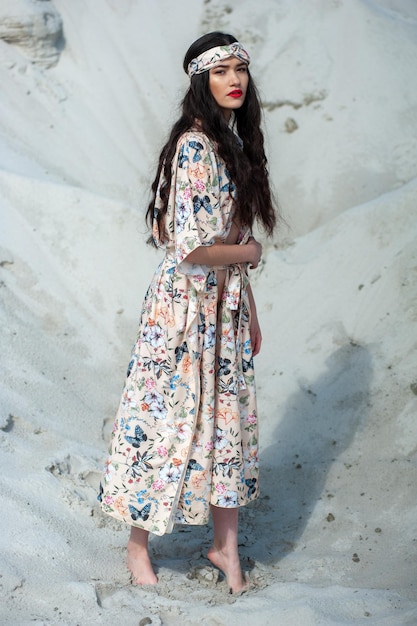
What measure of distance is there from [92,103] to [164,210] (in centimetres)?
400

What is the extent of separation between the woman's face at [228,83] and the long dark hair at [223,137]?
0.02 m

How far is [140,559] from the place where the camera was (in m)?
3.12

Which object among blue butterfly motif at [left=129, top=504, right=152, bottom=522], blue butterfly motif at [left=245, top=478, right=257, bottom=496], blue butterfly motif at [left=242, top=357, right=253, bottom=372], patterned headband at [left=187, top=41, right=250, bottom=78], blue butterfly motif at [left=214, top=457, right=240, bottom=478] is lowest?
blue butterfly motif at [left=129, top=504, right=152, bottom=522]

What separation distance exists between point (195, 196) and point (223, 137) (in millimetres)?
211

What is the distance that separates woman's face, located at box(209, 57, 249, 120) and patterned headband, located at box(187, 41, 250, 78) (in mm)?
14

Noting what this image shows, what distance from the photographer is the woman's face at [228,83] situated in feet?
9.23

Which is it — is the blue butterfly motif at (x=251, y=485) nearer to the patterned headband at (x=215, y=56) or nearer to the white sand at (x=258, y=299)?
the white sand at (x=258, y=299)

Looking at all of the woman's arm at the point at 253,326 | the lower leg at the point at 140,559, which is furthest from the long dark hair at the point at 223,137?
the lower leg at the point at 140,559

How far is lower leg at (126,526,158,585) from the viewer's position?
3.10 m

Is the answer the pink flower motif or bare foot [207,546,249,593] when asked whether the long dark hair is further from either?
bare foot [207,546,249,593]

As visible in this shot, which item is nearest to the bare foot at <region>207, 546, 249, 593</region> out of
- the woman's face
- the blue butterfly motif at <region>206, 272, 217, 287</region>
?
the blue butterfly motif at <region>206, 272, 217, 287</region>

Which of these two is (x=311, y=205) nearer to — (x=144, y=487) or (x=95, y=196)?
(x=95, y=196)

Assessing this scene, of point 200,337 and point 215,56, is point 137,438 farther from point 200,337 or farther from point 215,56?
point 215,56

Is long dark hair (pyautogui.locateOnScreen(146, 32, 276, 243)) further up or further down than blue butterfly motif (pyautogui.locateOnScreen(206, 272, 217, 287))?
further up
